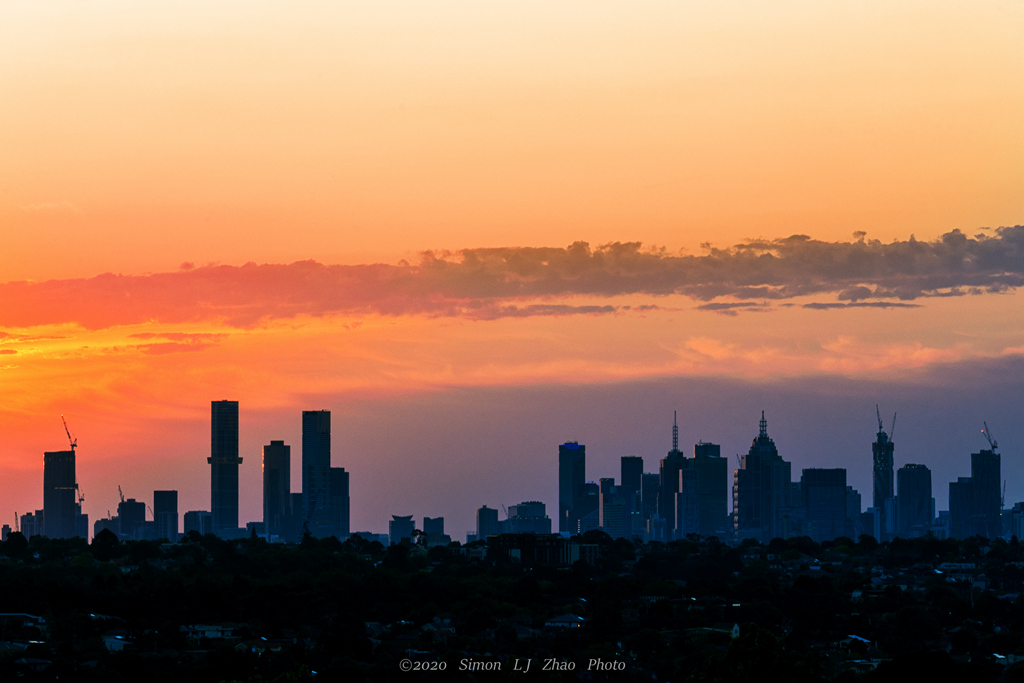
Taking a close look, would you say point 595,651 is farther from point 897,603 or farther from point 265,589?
point 897,603

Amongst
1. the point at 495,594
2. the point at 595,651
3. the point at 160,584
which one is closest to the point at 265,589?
the point at 160,584

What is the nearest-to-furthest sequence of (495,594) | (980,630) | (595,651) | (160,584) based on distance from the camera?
1. (595,651)
2. (980,630)
3. (160,584)
4. (495,594)

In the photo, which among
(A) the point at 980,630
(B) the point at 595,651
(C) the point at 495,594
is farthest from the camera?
(C) the point at 495,594

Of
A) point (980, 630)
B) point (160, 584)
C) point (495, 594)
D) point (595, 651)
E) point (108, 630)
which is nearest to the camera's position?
point (595, 651)

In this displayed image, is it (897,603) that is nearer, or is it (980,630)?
(980,630)

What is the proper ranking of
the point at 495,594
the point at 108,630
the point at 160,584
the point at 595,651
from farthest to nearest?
the point at 495,594
the point at 160,584
the point at 108,630
the point at 595,651

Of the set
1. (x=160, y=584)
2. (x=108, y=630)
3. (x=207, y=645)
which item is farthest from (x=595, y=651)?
(x=160, y=584)

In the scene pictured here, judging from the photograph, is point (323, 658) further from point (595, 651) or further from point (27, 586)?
point (27, 586)

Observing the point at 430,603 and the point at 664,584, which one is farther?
the point at 664,584
